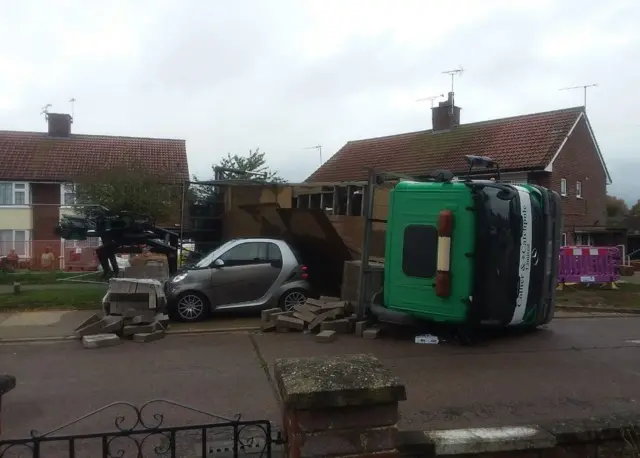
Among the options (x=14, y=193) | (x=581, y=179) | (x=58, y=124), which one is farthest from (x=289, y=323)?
(x=58, y=124)

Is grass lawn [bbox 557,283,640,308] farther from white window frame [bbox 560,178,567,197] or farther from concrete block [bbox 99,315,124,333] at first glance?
concrete block [bbox 99,315,124,333]

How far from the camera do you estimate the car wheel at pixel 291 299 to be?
434 inches

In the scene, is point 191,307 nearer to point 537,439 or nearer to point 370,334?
point 370,334

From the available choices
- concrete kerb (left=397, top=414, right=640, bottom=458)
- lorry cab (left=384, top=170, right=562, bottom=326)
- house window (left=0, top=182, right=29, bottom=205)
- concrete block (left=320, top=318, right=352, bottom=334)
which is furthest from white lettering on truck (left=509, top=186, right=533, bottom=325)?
house window (left=0, top=182, right=29, bottom=205)

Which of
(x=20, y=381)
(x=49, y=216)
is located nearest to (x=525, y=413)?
(x=20, y=381)

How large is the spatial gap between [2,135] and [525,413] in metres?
34.2

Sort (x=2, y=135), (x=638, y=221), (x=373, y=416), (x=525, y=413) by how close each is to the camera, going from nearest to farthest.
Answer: (x=373, y=416), (x=525, y=413), (x=2, y=135), (x=638, y=221)

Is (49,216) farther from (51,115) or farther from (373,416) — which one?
(373,416)

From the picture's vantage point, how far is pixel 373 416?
285cm

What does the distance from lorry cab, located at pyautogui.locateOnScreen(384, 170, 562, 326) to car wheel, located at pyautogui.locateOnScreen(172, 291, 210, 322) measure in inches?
144

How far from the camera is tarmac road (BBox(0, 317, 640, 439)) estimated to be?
17.5ft

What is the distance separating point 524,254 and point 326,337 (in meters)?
3.02

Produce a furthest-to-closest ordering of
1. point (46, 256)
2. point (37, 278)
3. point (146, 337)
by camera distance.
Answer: point (46, 256), point (37, 278), point (146, 337)

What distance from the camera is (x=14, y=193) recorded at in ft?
98.3
